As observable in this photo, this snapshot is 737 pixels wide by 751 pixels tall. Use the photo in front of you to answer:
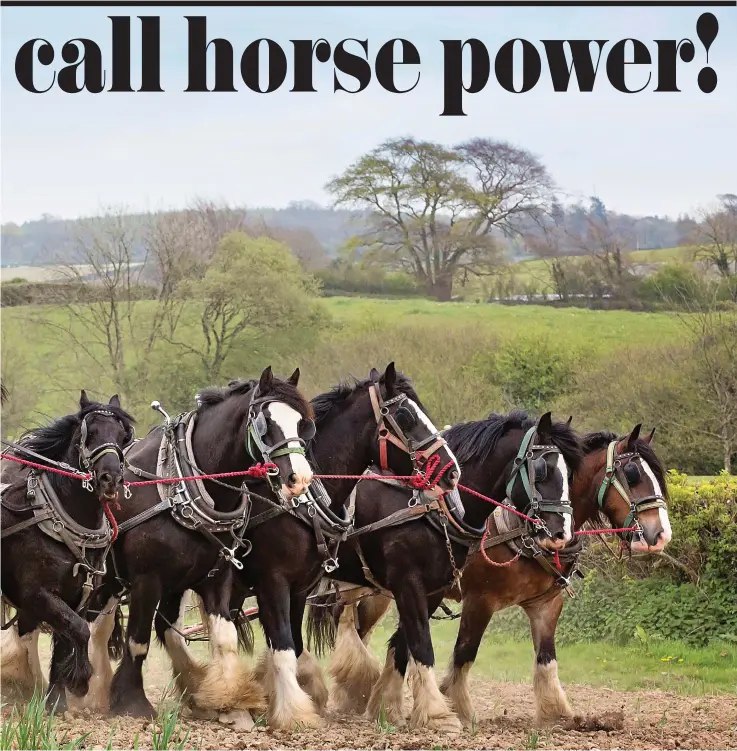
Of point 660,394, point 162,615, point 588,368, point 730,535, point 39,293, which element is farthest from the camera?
point 39,293

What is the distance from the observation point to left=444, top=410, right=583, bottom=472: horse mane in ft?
26.2

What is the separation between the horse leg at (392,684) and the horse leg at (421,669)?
42cm

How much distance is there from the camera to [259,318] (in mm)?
29422

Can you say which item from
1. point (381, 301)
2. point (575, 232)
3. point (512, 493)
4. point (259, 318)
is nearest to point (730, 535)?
point (512, 493)

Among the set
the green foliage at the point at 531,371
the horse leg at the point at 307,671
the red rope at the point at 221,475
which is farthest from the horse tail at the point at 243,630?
the green foliage at the point at 531,371

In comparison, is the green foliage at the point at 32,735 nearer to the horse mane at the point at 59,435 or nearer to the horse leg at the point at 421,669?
the horse mane at the point at 59,435

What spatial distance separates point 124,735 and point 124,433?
1.79 metres

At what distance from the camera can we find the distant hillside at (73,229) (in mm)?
34500

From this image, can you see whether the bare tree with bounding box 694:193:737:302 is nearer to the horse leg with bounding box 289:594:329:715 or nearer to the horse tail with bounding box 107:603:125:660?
the horse leg with bounding box 289:594:329:715

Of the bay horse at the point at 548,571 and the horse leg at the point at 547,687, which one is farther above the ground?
the bay horse at the point at 548,571

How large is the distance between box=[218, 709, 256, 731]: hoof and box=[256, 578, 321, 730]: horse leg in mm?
158

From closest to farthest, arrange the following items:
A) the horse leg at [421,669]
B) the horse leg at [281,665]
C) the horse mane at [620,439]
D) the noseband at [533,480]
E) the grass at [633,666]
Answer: the horse leg at [281,665] → the horse leg at [421,669] → the noseband at [533,480] → the horse mane at [620,439] → the grass at [633,666]

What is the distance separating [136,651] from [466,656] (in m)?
2.48

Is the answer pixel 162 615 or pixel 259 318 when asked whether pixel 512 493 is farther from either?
pixel 259 318
